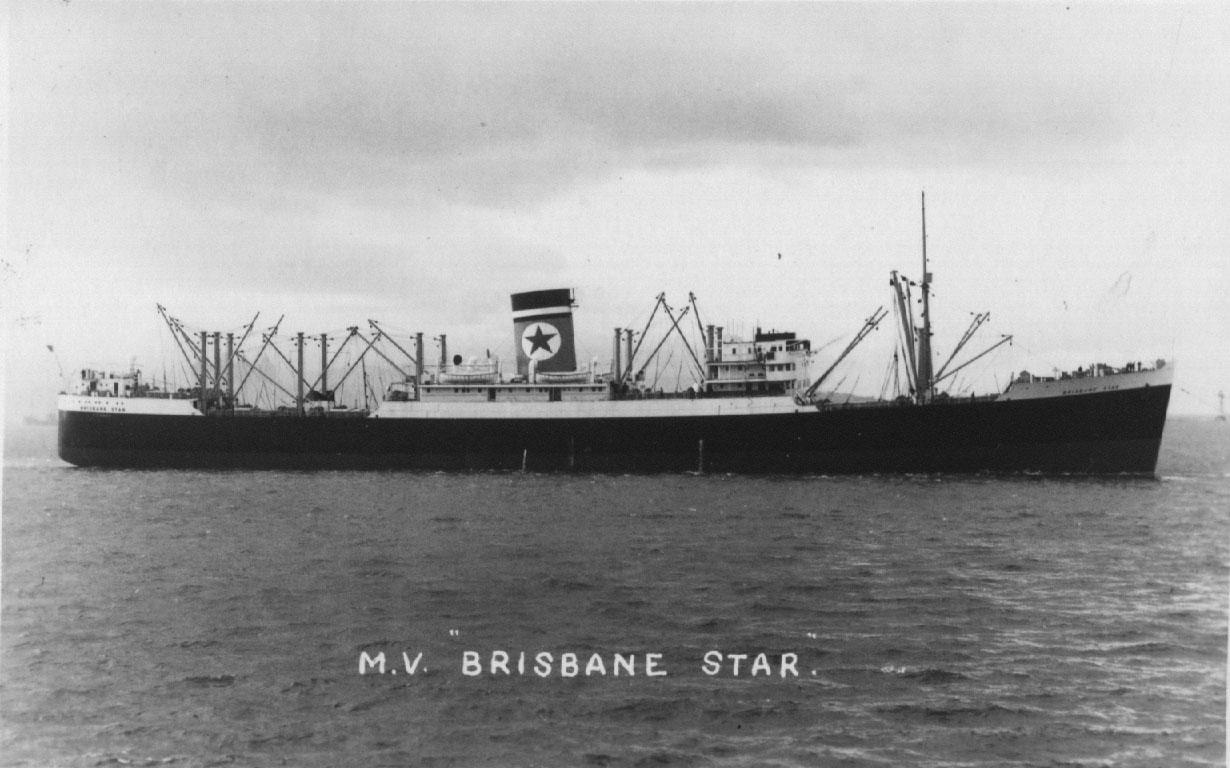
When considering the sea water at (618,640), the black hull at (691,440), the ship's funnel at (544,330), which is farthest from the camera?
the ship's funnel at (544,330)

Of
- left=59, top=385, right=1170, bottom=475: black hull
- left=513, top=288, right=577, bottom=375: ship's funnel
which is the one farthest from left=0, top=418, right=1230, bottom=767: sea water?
left=513, top=288, right=577, bottom=375: ship's funnel

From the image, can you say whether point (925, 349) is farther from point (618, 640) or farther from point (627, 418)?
point (618, 640)

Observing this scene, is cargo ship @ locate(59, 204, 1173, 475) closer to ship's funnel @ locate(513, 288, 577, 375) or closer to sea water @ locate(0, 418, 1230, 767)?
ship's funnel @ locate(513, 288, 577, 375)

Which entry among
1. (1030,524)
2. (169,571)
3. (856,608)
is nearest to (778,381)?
(1030,524)

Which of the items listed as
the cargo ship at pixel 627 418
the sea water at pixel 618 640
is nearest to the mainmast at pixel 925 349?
the cargo ship at pixel 627 418

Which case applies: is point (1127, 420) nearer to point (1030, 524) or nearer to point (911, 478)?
point (911, 478)

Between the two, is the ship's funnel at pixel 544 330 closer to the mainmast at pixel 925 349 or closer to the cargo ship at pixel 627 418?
the cargo ship at pixel 627 418

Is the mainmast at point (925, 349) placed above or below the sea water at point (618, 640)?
above
